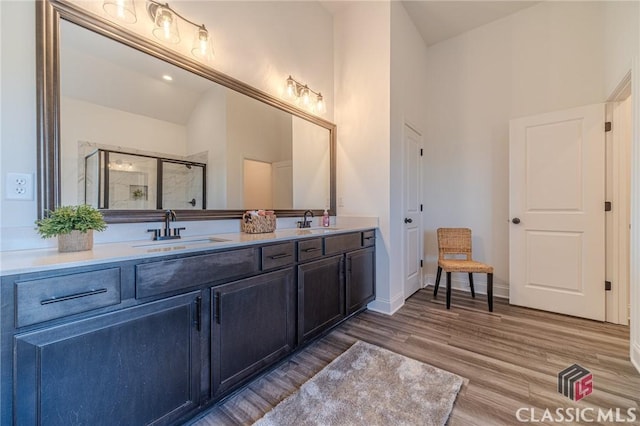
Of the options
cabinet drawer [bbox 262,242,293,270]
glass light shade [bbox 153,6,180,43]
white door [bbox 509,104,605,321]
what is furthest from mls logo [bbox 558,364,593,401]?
glass light shade [bbox 153,6,180,43]

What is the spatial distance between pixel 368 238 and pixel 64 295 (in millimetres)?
2188

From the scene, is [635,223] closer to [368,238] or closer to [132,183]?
[368,238]

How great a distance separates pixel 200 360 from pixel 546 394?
1935mm

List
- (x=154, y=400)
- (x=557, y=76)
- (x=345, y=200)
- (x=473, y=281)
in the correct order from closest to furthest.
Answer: (x=154, y=400)
(x=557, y=76)
(x=345, y=200)
(x=473, y=281)

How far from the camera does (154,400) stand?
44.1 inches

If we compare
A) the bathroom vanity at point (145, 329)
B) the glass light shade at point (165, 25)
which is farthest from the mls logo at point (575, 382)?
the glass light shade at point (165, 25)

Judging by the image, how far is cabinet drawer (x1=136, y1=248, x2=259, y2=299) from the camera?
3.60 ft

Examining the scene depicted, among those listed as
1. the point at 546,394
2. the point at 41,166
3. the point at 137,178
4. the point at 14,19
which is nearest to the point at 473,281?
the point at 546,394

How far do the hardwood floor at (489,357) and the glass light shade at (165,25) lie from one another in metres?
2.25

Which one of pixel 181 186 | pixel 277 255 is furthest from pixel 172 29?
pixel 277 255

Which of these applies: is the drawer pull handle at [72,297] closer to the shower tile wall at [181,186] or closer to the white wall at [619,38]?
the shower tile wall at [181,186]

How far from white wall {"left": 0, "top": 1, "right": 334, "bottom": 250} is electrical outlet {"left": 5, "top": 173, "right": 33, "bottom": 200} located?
0.07 feet

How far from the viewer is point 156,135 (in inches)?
65.4

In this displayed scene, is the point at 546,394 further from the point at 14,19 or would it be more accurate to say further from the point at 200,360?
the point at 14,19
